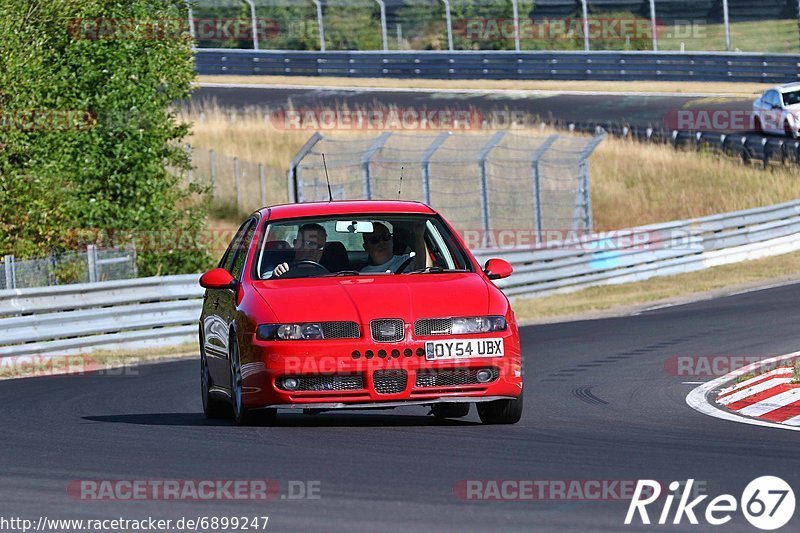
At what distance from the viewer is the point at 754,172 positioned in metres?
39.2

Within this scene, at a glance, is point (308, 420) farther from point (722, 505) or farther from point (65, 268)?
point (65, 268)

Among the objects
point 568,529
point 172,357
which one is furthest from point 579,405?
point 172,357

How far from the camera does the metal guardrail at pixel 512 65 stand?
48.9 meters

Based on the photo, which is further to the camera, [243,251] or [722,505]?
[243,251]

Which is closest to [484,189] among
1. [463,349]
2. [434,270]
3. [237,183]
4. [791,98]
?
[237,183]

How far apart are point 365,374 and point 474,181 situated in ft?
90.4

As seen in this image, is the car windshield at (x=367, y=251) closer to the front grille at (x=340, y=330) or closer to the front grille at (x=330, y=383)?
the front grille at (x=340, y=330)

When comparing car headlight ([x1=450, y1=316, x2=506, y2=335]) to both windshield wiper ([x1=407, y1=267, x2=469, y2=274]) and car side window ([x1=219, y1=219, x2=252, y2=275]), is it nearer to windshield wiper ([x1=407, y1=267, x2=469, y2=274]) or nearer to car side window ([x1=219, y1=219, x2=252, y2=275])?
windshield wiper ([x1=407, y1=267, x2=469, y2=274])

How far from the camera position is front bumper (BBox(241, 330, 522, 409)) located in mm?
9508

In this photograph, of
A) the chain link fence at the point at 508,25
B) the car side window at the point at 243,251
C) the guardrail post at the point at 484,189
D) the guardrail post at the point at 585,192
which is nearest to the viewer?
the car side window at the point at 243,251

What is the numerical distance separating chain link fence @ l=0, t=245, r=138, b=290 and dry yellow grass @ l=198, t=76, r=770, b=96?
1178 inches

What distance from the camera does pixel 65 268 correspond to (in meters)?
21.7

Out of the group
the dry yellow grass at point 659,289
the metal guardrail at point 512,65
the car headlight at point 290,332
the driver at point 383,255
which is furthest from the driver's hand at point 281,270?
the metal guardrail at point 512,65

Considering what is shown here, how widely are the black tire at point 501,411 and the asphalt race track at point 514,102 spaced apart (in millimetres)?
35109
